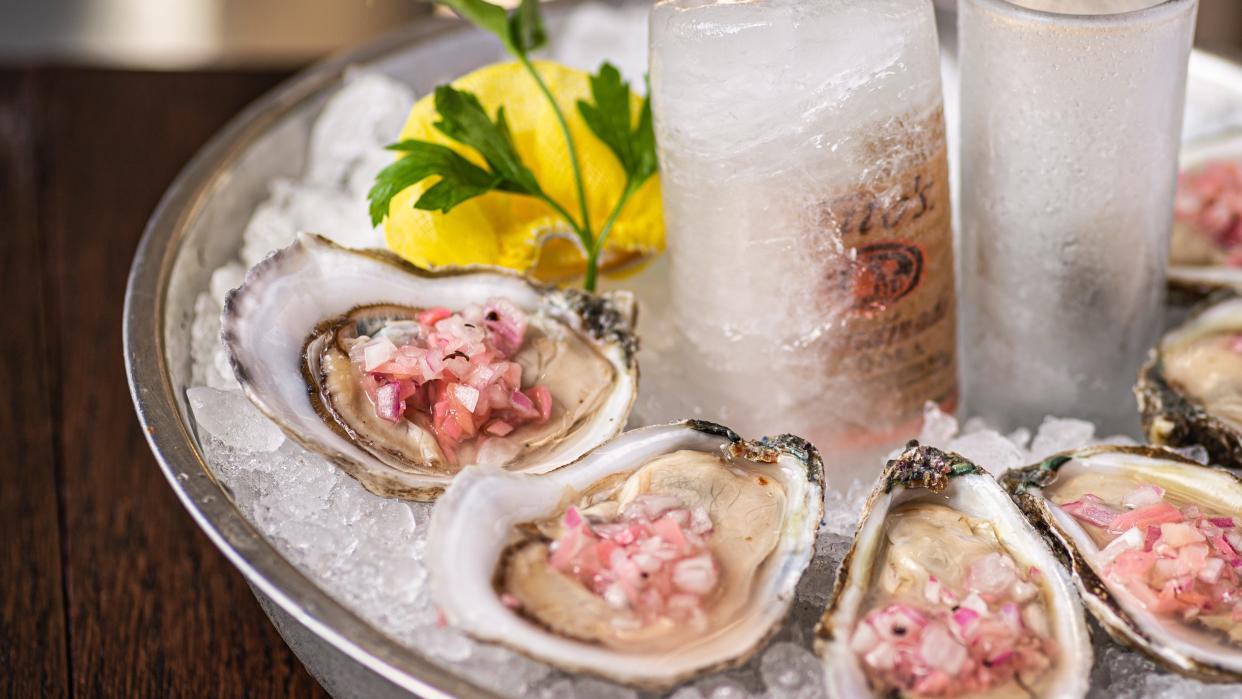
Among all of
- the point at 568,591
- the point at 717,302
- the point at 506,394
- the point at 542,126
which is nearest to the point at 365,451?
the point at 506,394

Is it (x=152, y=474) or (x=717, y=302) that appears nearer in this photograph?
(x=717, y=302)

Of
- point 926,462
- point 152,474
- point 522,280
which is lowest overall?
point 152,474

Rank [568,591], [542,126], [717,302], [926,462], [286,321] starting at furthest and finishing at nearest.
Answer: [542,126] → [717,302] → [286,321] → [926,462] → [568,591]

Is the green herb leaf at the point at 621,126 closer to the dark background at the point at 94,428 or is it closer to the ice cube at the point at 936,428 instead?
the ice cube at the point at 936,428

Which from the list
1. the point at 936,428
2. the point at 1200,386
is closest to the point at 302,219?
the point at 936,428

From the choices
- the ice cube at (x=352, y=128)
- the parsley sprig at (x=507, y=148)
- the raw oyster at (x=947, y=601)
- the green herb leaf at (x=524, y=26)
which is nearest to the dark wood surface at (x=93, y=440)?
the ice cube at (x=352, y=128)

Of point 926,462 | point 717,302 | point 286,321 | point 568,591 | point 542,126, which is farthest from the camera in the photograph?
point 542,126

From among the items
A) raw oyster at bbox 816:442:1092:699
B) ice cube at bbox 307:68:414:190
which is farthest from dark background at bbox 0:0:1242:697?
raw oyster at bbox 816:442:1092:699

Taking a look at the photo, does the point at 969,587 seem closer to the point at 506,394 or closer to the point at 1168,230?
the point at 506,394
